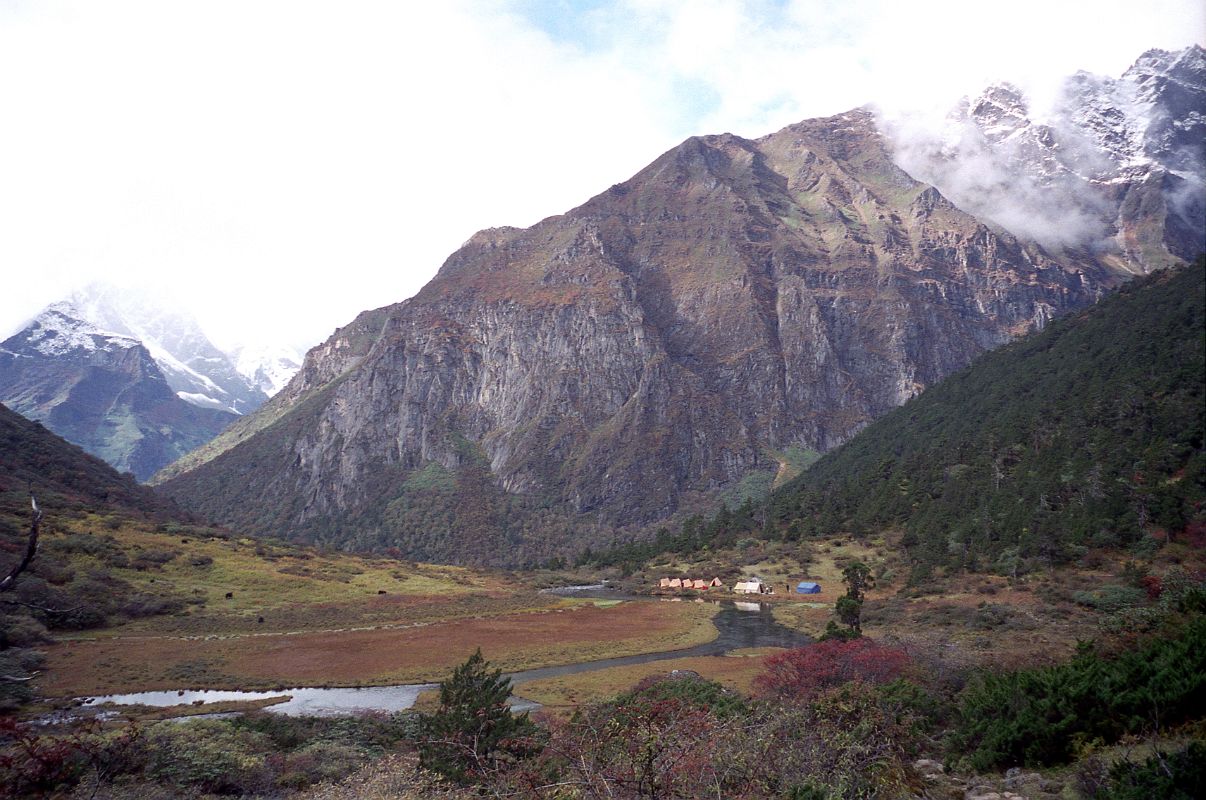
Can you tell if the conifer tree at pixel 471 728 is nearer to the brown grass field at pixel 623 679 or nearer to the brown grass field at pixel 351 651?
the brown grass field at pixel 623 679

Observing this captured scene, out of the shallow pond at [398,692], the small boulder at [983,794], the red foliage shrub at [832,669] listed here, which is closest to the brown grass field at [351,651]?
the shallow pond at [398,692]

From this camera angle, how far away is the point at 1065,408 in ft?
334

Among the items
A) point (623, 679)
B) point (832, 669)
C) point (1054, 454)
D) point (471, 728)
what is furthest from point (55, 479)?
point (1054, 454)

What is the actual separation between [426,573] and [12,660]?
254 feet

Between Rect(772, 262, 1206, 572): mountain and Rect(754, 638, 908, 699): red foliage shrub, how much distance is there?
45.7 metres

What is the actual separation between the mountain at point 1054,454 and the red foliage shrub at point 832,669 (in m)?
45.7

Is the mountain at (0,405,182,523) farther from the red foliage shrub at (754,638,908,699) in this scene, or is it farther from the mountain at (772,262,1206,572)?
the mountain at (772,262,1206,572)

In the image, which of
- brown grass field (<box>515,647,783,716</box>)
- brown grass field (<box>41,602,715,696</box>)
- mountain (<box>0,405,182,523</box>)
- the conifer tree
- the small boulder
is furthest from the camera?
mountain (<box>0,405,182,523</box>)

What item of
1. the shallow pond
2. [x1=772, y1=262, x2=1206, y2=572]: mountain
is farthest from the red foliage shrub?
[x1=772, y1=262, x2=1206, y2=572]: mountain

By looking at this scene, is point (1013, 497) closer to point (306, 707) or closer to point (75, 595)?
point (306, 707)

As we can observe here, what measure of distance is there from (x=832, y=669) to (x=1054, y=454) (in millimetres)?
77432

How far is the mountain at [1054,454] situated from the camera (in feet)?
223

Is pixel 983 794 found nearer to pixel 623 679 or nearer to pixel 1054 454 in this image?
pixel 623 679

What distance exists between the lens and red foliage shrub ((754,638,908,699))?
92.3 ft
